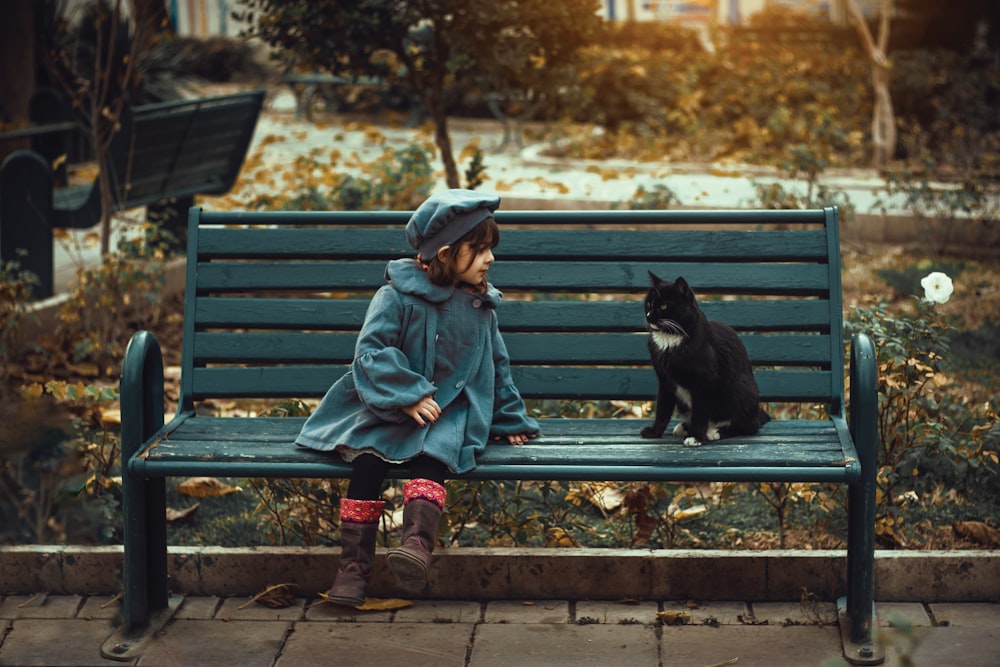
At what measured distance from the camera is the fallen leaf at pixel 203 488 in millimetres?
4512

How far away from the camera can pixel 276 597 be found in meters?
3.71

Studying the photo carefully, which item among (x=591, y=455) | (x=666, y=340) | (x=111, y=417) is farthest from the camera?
(x=111, y=417)

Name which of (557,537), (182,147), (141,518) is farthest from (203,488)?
(182,147)

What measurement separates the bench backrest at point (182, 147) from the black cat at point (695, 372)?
148 inches

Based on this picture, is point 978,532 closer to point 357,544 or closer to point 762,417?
point 762,417

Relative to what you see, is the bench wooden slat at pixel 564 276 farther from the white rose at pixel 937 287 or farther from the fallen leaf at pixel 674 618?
the fallen leaf at pixel 674 618

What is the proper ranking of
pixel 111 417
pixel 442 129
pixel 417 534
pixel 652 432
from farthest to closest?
pixel 442 129 < pixel 111 417 < pixel 652 432 < pixel 417 534

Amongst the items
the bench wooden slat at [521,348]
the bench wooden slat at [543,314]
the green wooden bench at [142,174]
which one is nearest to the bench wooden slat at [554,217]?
the bench wooden slat at [543,314]

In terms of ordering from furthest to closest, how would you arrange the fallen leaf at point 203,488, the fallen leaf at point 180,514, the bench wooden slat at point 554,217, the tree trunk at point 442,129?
the tree trunk at point 442,129, the fallen leaf at point 203,488, the fallen leaf at point 180,514, the bench wooden slat at point 554,217

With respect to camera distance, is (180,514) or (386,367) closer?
(386,367)

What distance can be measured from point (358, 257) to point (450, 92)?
10724 millimetres

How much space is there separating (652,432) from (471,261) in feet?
2.24

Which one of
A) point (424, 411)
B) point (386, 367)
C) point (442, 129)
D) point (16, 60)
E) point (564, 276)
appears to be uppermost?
point (16, 60)

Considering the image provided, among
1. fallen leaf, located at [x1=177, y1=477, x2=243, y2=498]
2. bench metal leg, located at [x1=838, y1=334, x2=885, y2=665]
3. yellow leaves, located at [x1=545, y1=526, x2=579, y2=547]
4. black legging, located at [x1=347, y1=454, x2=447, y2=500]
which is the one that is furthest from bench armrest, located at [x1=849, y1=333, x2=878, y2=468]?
fallen leaf, located at [x1=177, y1=477, x2=243, y2=498]
